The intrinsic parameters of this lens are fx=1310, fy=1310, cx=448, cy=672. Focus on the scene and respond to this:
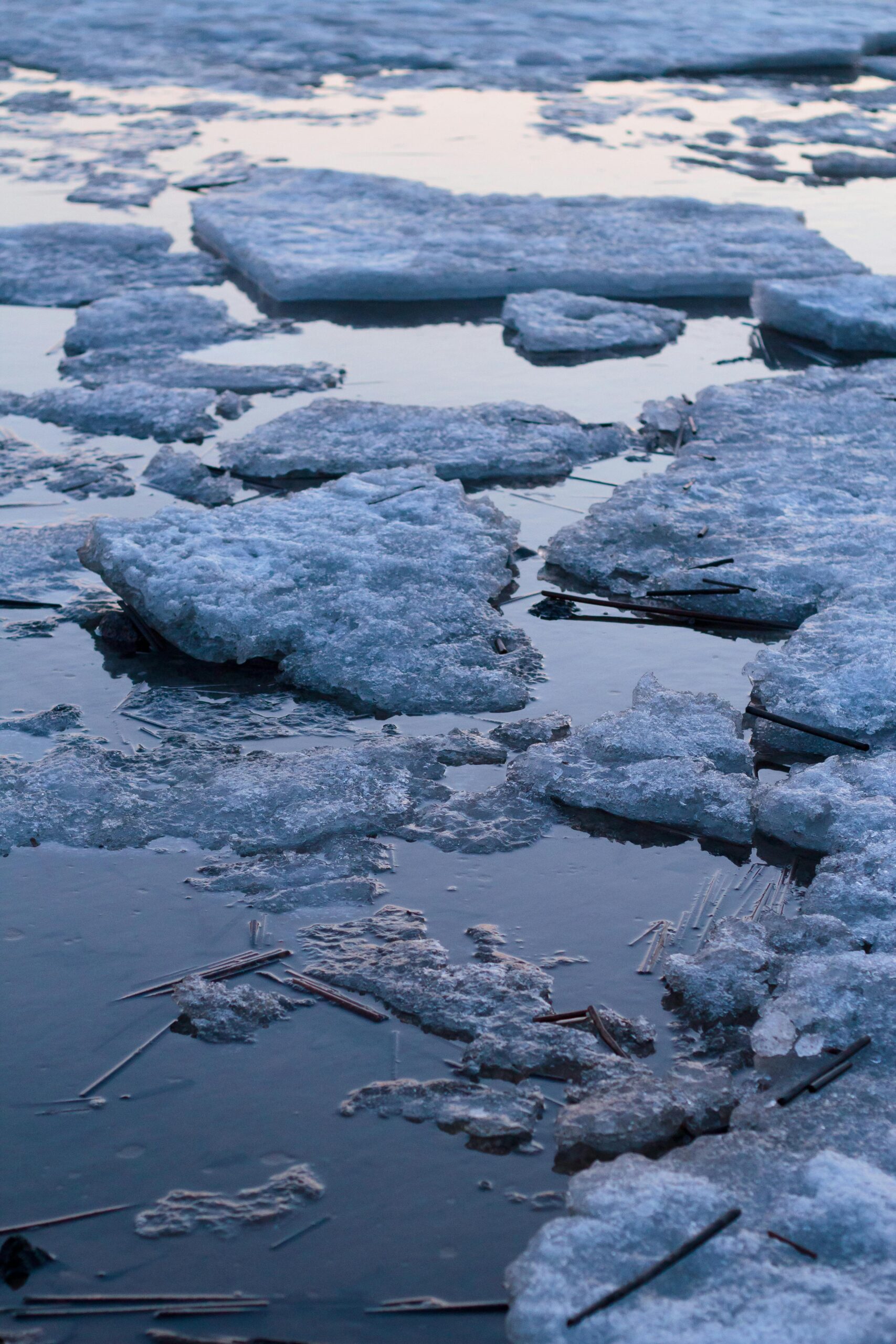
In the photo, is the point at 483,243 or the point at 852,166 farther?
the point at 852,166

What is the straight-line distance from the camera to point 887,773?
2.84 meters

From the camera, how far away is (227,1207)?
188 cm

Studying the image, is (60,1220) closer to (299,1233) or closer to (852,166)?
(299,1233)

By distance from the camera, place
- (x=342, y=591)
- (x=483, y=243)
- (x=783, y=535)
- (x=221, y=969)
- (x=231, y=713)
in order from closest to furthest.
Result: (x=221, y=969)
(x=231, y=713)
(x=342, y=591)
(x=783, y=535)
(x=483, y=243)

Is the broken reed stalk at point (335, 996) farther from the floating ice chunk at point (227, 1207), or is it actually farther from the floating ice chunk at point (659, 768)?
the floating ice chunk at point (659, 768)

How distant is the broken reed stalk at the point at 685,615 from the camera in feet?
11.8

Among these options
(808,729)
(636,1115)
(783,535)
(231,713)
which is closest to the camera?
(636,1115)

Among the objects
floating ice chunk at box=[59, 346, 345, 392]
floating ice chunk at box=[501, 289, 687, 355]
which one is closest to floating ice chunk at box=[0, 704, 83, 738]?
floating ice chunk at box=[59, 346, 345, 392]

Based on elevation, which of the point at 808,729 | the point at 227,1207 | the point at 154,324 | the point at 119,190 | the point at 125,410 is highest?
the point at 119,190

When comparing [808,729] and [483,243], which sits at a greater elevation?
[483,243]

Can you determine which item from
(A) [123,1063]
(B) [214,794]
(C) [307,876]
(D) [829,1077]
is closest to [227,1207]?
(A) [123,1063]

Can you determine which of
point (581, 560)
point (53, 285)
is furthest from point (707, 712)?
point (53, 285)

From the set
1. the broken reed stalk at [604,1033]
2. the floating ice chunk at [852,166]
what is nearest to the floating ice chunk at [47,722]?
the broken reed stalk at [604,1033]

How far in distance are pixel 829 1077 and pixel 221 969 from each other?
104cm
